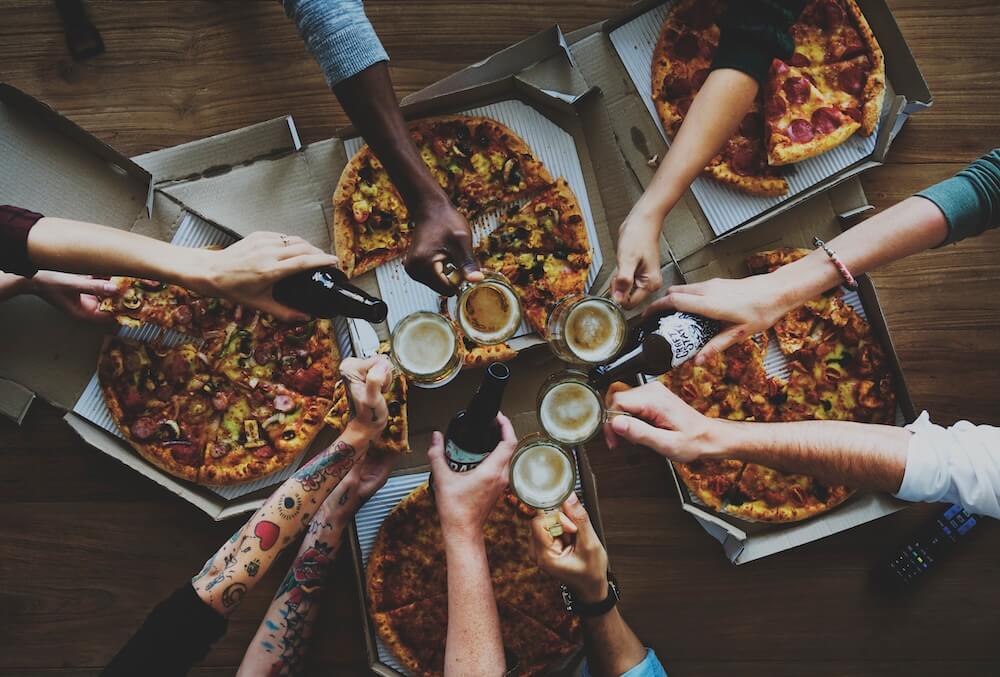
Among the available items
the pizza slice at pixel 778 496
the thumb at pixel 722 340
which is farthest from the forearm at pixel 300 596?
the pizza slice at pixel 778 496

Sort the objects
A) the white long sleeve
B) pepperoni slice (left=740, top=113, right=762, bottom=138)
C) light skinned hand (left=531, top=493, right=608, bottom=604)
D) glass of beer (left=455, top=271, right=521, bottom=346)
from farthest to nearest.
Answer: pepperoni slice (left=740, top=113, right=762, bottom=138) < glass of beer (left=455, top=271, right=521, bottom=346) < light skinned hand (left=531, top=493, right=608, bottom=604) < the white long sleeve

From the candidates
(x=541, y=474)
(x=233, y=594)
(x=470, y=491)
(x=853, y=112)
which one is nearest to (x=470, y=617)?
(x=470, y=491)

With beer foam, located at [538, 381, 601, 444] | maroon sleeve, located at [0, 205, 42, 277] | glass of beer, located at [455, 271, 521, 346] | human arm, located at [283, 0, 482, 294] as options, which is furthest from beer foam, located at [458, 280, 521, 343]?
maroon sleeve, located at [0, 205, 42, 277]

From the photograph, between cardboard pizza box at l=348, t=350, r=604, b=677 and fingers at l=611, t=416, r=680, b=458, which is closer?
fingers at l=611, t=416, r=680, b=458

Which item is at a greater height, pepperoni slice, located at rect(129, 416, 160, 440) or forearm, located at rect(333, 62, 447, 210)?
forearm, located at rect(333, 62, 447, 210)

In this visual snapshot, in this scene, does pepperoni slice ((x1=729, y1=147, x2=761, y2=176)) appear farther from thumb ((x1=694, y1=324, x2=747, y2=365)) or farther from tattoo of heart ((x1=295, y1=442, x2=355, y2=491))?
tattoo of heart ((x1=295, y1=442, x2=355, y2=491))

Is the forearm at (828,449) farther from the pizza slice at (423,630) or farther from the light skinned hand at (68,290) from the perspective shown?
the light skinned hand at (68,290)

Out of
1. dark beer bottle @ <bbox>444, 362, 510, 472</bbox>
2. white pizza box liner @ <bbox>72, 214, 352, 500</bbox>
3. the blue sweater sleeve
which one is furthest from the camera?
white pizza box liner @ <bbox>72, 214, 352, 500</bbox>

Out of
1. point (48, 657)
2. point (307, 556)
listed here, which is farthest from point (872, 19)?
point (48, 657)
